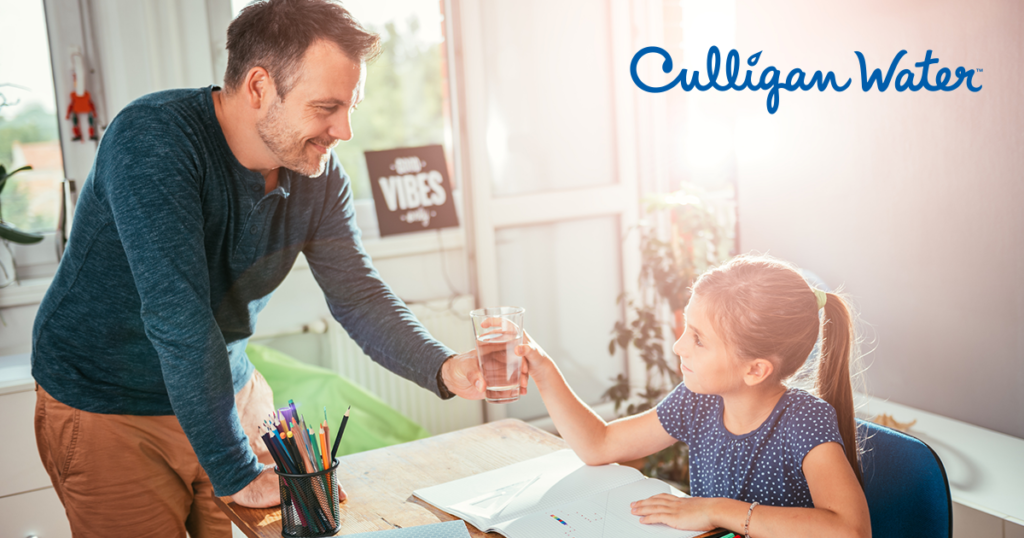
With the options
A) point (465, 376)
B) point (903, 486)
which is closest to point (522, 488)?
point (465, 376)

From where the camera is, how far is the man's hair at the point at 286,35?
3.63ft

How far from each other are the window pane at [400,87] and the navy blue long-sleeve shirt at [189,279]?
1.59 m

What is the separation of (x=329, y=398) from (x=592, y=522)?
5.29 feet

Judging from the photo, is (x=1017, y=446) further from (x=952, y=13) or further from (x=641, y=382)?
(x=641, y=382)

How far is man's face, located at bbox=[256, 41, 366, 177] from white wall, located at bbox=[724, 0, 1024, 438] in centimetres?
168

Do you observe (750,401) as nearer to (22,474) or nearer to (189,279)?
(189,279)

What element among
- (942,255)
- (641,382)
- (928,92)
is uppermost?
(928,92)

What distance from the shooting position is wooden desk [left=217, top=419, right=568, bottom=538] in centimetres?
107

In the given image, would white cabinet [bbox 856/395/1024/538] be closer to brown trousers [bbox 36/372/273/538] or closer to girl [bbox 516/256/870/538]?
girl [bbox 516/256/870/538]

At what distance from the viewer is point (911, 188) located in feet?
7.20

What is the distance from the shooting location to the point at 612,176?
10.9 ft

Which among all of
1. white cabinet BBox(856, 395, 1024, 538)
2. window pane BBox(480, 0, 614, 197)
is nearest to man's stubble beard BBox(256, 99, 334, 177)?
white cabinet BBox(856, 395, 1024, 538)

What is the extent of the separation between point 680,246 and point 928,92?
93 cm

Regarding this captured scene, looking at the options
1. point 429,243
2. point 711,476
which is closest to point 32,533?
point 429,243
